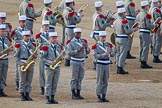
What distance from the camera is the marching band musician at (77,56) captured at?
80.9 ft

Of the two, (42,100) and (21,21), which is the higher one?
(21,21)

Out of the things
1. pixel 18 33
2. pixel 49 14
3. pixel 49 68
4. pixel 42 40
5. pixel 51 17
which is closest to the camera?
pixel 49 68

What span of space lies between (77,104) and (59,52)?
63.1 inches

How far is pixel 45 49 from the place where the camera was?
2381 centimetres

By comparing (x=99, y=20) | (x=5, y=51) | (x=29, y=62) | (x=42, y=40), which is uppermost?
(x=99, y=20)

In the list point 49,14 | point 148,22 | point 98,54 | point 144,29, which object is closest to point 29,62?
point 98,54

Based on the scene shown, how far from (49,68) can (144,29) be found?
707cm

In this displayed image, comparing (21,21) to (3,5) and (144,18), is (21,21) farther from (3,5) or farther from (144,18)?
(3,5)

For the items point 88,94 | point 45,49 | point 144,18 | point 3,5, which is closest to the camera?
point 45,49

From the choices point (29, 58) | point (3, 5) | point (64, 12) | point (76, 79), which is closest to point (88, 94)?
point (76, 79)

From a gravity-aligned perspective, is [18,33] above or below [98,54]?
above

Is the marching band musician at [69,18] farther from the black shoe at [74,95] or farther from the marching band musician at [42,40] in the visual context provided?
the black shoe at [74,95]

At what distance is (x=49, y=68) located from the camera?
78.2 ft

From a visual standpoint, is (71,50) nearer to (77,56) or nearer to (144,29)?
(77,56)
